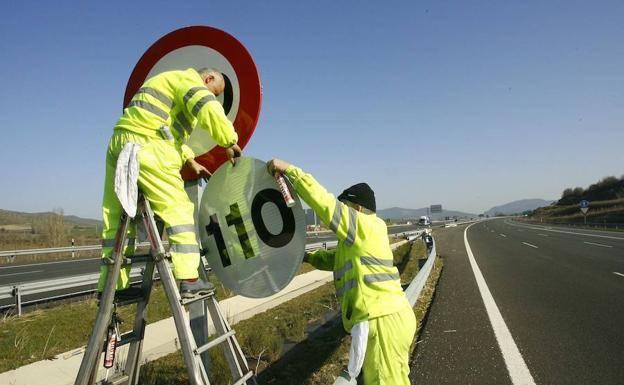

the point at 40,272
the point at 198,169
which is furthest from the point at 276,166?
the point at 40,272

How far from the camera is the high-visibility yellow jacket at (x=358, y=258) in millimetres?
2725

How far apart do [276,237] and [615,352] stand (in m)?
4.52

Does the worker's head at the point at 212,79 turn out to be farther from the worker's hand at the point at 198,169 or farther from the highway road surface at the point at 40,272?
the highway road surface at the point at 40,272

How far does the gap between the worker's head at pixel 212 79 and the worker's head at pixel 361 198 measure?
1.19 metres

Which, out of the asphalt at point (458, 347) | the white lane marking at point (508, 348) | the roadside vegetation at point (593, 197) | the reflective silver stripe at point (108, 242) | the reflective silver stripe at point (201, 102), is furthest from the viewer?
the roadside vegetation at point (593, 197)

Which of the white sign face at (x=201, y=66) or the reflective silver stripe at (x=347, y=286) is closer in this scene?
the white sign face at (x=201, y=66)

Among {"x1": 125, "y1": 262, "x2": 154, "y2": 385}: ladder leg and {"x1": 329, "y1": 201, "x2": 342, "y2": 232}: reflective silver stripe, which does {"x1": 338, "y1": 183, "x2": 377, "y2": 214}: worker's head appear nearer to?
{"x1": 329, "y1": 201, "x2": 342, "y2": 232}: reflective silver stripe

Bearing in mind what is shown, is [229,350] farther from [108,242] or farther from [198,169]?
[198,169]

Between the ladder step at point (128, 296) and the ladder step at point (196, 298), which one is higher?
the ladder step at point (128, 296)

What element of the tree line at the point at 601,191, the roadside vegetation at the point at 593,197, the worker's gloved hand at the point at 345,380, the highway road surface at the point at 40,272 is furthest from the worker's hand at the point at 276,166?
the tree line at the point at 601,191

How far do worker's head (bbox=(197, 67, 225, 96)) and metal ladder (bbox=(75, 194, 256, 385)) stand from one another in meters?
0.87

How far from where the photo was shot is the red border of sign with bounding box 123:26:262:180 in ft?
8.34

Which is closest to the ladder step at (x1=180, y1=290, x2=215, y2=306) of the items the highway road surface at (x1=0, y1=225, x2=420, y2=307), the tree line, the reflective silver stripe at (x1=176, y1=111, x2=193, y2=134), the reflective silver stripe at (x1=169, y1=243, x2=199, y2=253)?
the reflective silver stripe at (x1=169, y1=243, x2=199, y2=253)

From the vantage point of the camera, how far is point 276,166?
Result: 2541mm
